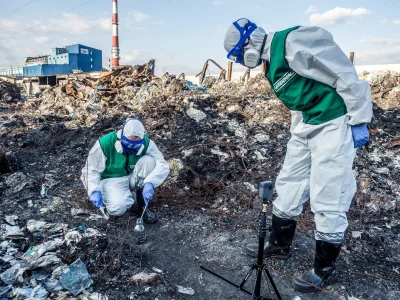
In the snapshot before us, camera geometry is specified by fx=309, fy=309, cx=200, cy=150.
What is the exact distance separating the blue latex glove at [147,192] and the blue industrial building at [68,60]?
60.5ft

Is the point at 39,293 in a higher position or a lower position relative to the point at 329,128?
lower

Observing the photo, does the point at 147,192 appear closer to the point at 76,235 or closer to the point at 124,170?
the point at 124,170

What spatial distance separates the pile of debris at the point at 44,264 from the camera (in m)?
1.94

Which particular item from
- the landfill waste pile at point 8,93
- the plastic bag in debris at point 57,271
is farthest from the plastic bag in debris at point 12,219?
the landfill waste pile at point 8,93

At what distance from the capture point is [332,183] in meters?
1.90

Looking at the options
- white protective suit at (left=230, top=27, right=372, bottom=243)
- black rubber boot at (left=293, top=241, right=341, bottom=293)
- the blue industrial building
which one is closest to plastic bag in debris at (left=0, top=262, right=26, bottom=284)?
black rubber boot at (left=293, top=241, right=341, bottom=293)

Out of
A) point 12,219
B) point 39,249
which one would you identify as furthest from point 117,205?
point 12,219

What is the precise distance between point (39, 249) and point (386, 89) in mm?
7803

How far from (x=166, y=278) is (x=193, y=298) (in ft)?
0.93

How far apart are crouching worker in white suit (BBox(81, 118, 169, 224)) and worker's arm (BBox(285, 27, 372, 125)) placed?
5.25ft

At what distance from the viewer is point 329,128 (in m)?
1.91

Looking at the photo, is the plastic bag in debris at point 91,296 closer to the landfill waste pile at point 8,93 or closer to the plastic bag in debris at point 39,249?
the plastic bag in debris at point 39,249

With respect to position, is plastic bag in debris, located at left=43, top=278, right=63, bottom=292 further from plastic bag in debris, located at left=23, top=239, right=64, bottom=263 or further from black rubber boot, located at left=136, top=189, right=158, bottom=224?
black rubber boot, located at left=136, top=189, right=158, bottom=224

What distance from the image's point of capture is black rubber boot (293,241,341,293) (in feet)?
6.63
